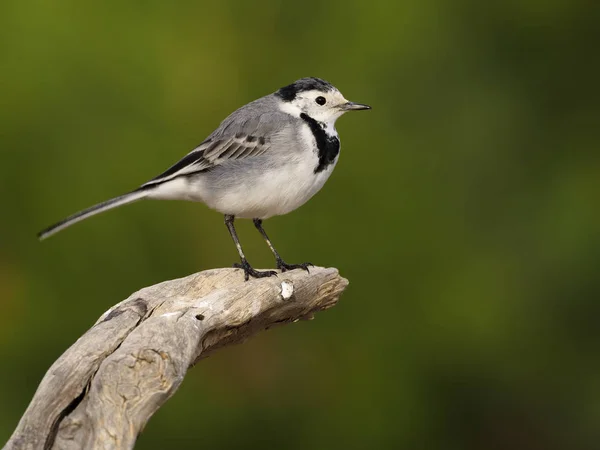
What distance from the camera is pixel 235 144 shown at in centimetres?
535

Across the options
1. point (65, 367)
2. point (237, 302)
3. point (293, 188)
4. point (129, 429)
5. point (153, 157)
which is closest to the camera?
point (129, 429)

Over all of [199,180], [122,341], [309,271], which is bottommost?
[309,271]

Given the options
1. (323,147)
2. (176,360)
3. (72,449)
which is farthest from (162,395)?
(323,147)

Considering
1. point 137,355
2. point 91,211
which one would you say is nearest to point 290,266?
point 91,211

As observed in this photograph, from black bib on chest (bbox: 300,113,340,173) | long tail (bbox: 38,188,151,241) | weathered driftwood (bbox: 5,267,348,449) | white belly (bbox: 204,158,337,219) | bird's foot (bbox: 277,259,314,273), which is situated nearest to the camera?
weathered driftwood (bbox: 5,267,348,449)

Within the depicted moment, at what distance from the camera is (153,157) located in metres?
7.20

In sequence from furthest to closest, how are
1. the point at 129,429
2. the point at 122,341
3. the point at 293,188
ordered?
the point at 293,188
the point at 122,341
the point at 129,429

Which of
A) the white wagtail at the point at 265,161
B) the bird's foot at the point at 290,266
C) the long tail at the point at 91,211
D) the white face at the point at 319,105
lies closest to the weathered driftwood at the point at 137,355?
the bird's foot at the point at 290,266

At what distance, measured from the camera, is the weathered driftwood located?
12.3 ft

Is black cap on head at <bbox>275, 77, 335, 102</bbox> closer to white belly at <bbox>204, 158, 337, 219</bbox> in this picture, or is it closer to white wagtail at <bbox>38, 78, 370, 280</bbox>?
white wagtail at <bbox>38, 78, 370, 280</bbox>

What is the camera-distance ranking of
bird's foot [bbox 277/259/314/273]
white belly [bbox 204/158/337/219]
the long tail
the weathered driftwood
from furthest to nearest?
1. bird's foot [bbox 277/259/314/273]
2. white belly [bbox 204/158/337/219]
3. the long tail
4. the weathered driftwood

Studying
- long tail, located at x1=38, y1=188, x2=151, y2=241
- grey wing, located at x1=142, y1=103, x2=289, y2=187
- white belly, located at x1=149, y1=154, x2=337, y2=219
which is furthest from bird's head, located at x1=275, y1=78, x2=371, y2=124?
long tail, located at x1=38, y1=188, x2=151, y2=241

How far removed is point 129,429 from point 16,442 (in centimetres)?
51

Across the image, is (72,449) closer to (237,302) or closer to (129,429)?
(129,429)
